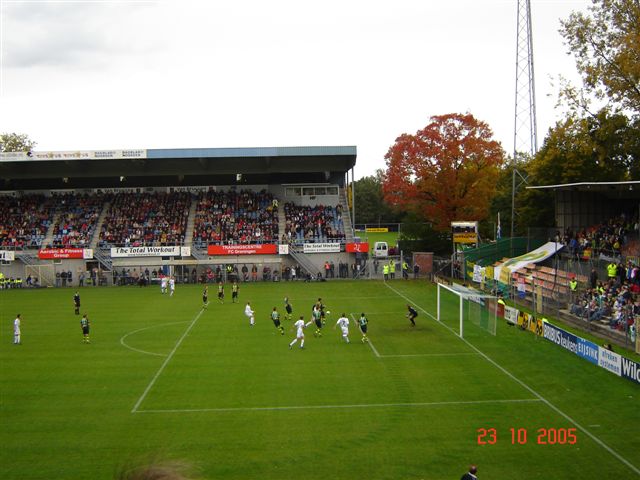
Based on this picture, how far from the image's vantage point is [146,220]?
56.2 m

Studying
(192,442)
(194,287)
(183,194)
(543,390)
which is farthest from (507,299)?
(183,194)

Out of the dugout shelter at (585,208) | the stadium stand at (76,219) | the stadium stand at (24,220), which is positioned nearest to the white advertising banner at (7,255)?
the stadium stand at (24,220)

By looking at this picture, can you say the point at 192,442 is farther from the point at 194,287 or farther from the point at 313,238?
the point at 313,238

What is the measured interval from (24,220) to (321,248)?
1099 inches

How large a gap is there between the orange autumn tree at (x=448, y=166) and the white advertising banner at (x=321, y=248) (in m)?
6.42

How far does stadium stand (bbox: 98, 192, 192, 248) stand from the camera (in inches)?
2098

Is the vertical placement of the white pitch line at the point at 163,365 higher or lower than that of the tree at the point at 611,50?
lower

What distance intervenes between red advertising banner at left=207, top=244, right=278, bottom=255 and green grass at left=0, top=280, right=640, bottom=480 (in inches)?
790

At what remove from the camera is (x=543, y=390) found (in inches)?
784

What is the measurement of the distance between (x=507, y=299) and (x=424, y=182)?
16830 mm

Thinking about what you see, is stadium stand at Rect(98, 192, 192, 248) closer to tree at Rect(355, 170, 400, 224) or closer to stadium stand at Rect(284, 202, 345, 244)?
stadium stand at Rect(284, 202, 345, 244)

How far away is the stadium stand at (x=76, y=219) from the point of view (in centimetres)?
5328

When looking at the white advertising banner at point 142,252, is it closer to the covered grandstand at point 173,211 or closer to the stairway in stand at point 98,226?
the covered grandstand at point 173,211
